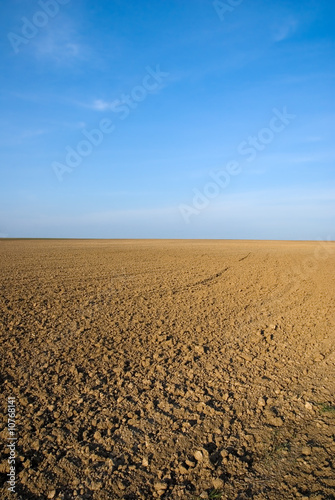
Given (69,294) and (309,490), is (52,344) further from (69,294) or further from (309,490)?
(309,490)

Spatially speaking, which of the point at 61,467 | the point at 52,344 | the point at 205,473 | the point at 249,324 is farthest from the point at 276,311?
the point at 61,467

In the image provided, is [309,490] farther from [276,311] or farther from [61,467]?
[276,311]

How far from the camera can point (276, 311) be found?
877 centimetres

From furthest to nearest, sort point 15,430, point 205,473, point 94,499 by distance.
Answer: point 15,430 < point 205,473 < point 94,499

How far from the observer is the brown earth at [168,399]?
9.86 ft

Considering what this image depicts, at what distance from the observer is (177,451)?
3369 mm

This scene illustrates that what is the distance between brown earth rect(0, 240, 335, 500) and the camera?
9.86ft

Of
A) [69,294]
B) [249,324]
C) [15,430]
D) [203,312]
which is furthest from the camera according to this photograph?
[69,294]

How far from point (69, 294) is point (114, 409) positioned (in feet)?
20.9

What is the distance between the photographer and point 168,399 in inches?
171

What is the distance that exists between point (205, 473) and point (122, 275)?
11350 mm

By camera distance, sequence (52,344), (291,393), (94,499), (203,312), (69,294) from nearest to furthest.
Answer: (94,499) < (291,393) < (52,344) < (203,312) < (69,294)

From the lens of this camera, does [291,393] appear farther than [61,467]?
Yes

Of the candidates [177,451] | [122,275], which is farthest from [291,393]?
[122,275]
